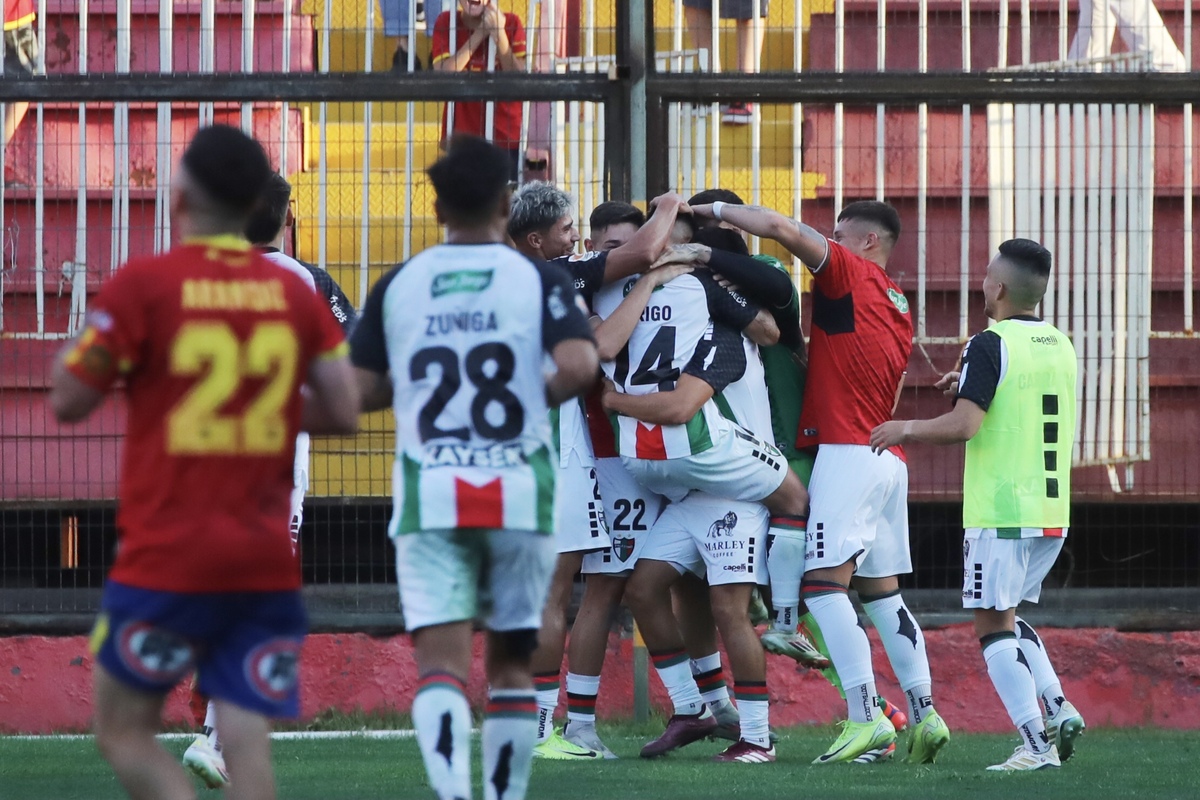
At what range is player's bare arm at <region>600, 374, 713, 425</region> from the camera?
6039 millimetres

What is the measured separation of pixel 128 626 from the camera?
3.11 m

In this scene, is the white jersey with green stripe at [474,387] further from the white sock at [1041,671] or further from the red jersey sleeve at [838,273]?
the white sock at [1041,671]

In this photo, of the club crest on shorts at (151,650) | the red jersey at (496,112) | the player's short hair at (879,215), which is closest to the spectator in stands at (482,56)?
the red jersey at (496,112)

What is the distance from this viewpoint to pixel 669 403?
6.05m

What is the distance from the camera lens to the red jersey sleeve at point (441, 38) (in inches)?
322

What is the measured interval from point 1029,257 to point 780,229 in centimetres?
99

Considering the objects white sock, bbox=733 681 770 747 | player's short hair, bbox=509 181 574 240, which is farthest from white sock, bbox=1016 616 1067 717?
player's short hair, bbox=509 181 574 240

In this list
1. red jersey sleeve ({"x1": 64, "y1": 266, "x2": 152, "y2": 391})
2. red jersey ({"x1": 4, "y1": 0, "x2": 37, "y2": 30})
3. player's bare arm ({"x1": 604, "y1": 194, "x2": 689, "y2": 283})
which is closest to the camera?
red jersey sleeve ({"x1": 64, "y1": 266, "x2": 152, "y2": 391})

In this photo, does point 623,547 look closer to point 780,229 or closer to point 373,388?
point 780,229

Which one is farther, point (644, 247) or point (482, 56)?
point (482, 56)

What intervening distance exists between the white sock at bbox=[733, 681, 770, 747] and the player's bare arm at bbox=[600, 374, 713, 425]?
102cm

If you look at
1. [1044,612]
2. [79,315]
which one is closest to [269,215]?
[79,315]

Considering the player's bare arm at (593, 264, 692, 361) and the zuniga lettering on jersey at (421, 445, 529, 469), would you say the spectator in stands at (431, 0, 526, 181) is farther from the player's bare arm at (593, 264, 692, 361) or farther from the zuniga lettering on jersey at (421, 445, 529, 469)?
the zuniga lettering on jersey at (421, 445, 529, 469)

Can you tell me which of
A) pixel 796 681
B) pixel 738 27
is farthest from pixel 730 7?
pixel 796 681
